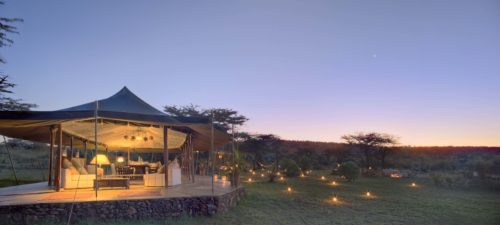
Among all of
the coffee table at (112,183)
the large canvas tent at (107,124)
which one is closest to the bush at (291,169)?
the large canvas tent at (107,124)

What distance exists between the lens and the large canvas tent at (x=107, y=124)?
8094 millimetres

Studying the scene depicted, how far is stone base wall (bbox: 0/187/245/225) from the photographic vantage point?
656 centimetres

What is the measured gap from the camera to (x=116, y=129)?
12.6 m

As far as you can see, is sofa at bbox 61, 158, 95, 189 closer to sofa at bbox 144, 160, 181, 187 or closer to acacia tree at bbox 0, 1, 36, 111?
sofa at bbox 144, 160, 181, 187

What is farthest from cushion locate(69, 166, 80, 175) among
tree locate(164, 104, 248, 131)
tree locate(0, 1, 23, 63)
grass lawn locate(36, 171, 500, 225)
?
tree locate(164, 104, 248, 131)

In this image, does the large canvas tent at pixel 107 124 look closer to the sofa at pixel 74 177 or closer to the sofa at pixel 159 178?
the sofa at pixel 74 177

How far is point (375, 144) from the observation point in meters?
27.1

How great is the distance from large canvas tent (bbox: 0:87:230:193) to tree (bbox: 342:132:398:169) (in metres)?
16.9

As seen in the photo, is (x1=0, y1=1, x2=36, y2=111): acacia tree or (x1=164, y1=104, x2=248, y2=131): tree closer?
(x1=0, y1=1, x2=36, y2=111): acacia tree

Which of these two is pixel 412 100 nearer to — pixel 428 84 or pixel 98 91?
pixel 428 84

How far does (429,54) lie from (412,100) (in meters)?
3.89

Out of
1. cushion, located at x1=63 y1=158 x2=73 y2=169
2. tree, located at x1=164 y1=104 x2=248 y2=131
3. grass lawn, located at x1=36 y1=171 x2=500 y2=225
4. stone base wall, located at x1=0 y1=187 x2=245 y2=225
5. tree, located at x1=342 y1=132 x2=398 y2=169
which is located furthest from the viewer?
tree, located at x1=342 y1=132 x2=398 y2=169

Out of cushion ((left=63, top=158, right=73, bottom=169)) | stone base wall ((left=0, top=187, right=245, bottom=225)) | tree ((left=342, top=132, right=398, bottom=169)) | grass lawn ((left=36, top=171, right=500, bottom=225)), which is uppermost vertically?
tree ((left=342, top=132, right=398, bottom=169))

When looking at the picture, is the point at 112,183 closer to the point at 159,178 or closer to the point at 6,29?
the point at 159,178
